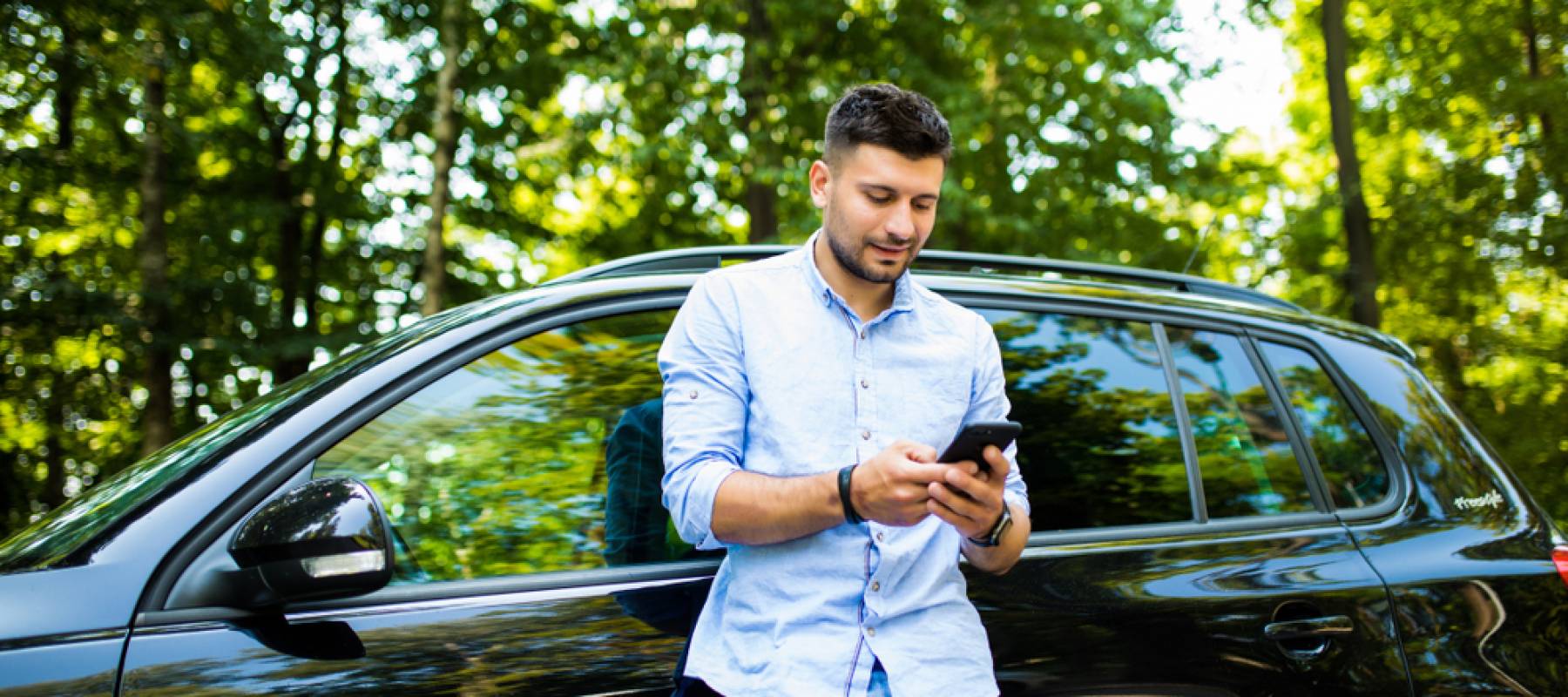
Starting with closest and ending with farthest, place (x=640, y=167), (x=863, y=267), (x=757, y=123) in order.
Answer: (x=863, y=267) → (x=757, y=123) → (x=640, y=167)

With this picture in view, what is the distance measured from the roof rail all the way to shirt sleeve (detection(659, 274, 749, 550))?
763 millimetres

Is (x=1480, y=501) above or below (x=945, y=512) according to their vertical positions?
below

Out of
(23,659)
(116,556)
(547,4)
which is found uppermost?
(547,4)

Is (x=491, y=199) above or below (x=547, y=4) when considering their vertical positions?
below

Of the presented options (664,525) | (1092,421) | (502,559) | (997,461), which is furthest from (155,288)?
(997,461)

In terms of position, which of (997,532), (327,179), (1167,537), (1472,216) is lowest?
(1167,537)

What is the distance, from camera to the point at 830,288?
6.50ft

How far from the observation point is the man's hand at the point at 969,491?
1.59 meters

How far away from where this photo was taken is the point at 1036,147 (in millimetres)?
14344

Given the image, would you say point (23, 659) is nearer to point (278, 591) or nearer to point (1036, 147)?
point (278, 591)

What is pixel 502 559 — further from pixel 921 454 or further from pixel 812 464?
pixel 921 454

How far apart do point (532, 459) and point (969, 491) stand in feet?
3.58

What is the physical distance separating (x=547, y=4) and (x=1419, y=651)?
1523 centimetres

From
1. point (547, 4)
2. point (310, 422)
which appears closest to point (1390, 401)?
point (310, 422)
